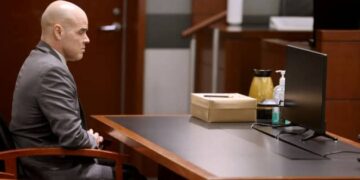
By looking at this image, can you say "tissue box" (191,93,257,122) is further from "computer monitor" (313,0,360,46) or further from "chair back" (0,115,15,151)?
"computer monitor" (313,0,360,46)

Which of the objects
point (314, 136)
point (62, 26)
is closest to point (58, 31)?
point (62, 26)

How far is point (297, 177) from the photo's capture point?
329cm

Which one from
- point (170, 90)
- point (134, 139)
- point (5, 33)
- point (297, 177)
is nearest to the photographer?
point (297, 177)

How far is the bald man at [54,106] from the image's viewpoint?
4070mm

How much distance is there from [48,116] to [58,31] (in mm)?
458

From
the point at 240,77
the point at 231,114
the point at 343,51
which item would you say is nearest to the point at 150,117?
the point at 231,114

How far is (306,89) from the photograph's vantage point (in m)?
4.15

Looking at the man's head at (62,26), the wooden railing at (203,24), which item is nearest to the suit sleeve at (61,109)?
the man's head at (62,26)

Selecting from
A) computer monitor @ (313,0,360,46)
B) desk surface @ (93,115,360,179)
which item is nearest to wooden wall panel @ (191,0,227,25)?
computer monitor @ (313,0,360,46)

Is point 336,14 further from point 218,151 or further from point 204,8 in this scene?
point 218,151

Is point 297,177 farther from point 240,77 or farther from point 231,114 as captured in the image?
point 240,77

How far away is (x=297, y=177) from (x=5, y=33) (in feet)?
12.3

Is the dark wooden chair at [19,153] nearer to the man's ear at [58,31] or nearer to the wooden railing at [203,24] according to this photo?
the man's ear at [58,31]

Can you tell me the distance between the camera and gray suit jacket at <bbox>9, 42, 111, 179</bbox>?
4.06m
